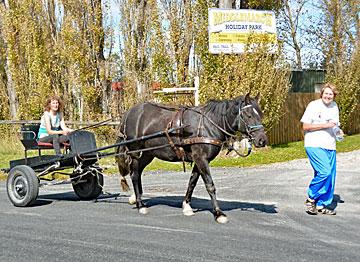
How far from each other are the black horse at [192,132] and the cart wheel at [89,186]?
89 cm

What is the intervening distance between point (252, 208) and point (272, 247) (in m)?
2.87

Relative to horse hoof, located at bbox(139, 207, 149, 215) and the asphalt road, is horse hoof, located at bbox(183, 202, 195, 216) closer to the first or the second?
the asphalt road

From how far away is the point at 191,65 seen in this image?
22.8 m

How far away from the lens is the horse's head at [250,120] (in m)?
8.27

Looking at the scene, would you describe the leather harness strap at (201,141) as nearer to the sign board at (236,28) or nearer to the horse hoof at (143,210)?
the horse hoof at (143,210)

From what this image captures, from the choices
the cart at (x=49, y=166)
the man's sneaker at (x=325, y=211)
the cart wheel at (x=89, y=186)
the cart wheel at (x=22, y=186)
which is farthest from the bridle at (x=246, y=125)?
the cart wheel at (x=22, y=186)

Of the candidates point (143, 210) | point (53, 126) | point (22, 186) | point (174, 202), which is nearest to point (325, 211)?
point (174, 202)

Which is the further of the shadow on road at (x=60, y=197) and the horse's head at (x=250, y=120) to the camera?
the shadow on road at (x=60, y=197)

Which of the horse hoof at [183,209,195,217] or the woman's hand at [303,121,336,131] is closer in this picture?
the woman's hand at [303,121,336,131]

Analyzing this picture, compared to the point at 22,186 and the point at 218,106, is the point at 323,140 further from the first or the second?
the point at 22,186

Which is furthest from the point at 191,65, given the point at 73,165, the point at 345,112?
the point at 73,165

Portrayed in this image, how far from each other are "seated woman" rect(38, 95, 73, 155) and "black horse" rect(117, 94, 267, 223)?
1137 mm

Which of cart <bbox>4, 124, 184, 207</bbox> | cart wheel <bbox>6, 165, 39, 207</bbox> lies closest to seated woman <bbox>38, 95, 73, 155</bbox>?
cart <bbox>4, 124, 184, 207</bbox>

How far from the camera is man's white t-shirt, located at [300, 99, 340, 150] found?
360 inches
